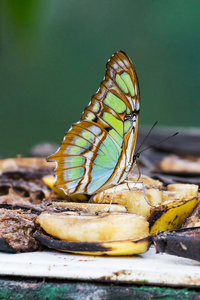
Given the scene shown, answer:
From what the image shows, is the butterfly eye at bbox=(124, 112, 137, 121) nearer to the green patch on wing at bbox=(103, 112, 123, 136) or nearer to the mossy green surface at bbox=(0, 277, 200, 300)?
the green patch on wing at bbox=(103, 112, 123, 136)

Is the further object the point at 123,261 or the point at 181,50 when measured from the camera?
A: the point at 181,50

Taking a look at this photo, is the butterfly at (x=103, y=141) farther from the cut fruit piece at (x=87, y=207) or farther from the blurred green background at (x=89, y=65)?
the blurred green background at (x=89, y=65)

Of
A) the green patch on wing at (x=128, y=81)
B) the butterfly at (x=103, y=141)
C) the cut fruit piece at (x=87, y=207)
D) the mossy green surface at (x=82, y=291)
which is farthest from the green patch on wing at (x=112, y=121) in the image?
the mossy green surface at (x=82, y=291)

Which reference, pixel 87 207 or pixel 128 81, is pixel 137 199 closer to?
pixel 87 207

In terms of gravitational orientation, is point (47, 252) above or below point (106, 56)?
below

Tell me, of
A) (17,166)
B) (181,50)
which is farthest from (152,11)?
(17,166)

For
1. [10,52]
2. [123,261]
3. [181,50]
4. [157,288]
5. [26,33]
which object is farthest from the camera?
[181,50]

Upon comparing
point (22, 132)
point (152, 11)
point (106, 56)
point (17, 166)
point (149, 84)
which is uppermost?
point (152, 11)

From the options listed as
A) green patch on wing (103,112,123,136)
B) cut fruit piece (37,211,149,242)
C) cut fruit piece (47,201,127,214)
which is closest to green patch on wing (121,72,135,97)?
green patch on wing (103,112,123,136)

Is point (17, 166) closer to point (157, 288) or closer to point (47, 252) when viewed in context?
point (47, 252)
